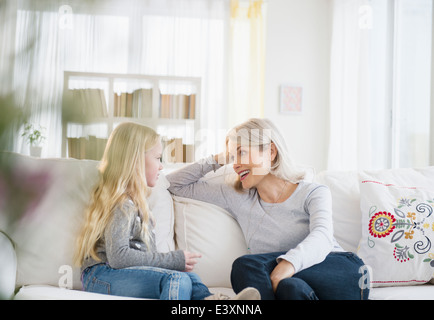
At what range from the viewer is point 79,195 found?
1.35 ft

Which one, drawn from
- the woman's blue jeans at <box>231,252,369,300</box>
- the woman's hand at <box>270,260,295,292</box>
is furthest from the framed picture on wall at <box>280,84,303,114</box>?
the woman's hand at <box>270,260,295,292</box>

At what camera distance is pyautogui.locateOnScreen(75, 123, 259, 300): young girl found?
44.4 inches

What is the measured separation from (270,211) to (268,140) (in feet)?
0.82

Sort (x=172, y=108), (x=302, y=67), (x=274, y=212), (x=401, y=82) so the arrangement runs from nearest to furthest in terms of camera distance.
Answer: (x=172, y=108) < (x=274, y=212) < (x=401, y=82) < (x=302, y=67)

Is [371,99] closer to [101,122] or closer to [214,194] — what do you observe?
[214,194]

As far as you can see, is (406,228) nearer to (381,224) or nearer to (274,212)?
(381,224)

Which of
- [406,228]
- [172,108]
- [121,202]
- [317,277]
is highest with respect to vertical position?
[172,108]

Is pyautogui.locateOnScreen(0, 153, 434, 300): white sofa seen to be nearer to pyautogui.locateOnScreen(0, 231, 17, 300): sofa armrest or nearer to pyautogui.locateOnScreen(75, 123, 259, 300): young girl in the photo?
pyautogui.locateOnScreen(75, 123, 259, 300): young girl

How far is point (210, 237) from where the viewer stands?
1.50 meters

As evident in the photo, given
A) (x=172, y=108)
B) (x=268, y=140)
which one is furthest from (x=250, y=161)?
(x=172, y=108)

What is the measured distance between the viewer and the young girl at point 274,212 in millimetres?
1229

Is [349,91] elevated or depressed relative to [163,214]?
elevated

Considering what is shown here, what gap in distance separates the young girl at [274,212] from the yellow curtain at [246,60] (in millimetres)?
2353

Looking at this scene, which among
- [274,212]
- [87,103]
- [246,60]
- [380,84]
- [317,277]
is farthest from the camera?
[246,60]
